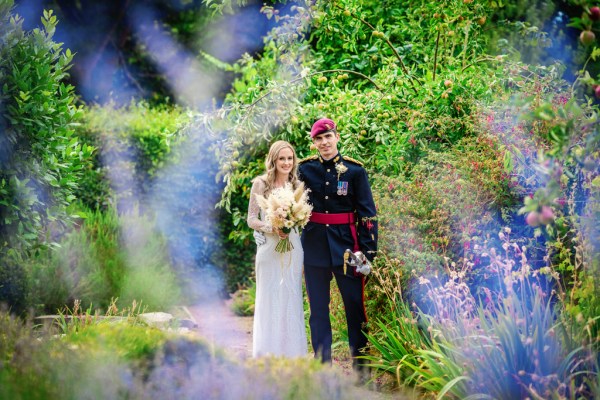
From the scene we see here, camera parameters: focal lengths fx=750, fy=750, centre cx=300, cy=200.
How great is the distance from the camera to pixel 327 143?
5805 mm

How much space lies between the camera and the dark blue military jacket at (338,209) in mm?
5684

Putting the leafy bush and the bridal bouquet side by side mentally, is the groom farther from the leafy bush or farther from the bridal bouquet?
the leafy bush

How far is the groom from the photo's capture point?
5.70 m

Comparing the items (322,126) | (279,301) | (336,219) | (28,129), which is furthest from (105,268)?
(322,126)

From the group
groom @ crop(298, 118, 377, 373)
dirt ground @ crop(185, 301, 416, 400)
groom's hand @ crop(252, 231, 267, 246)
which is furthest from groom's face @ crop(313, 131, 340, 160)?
dirt ground @ crop(185, 301, 416, 400)

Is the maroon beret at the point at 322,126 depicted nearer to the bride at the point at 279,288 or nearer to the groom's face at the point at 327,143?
the groom's face at the point at 327,143

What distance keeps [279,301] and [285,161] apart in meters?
1.07

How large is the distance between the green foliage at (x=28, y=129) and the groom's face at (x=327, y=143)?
2.07 m

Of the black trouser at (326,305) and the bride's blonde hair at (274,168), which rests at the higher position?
the bride's blonde hair at (274,168)

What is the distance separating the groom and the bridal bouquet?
0.96 ft

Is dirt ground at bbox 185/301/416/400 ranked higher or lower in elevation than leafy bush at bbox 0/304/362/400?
higher

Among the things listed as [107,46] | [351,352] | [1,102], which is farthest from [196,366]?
[107,46]

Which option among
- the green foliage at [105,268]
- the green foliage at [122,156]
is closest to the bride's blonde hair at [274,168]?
the green foliage at [105,268]

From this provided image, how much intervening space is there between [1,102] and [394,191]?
3.21 metres
